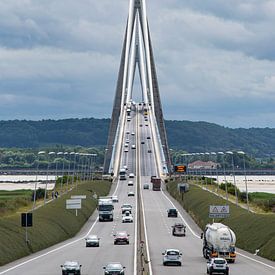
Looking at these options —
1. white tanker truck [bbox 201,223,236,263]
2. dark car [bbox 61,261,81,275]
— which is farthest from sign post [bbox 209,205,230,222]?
dark car [bbox 61,261,81,275]

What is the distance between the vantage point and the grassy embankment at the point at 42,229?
7804cm

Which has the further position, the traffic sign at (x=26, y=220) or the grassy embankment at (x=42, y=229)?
the traffic sign at (x=26, y=220)

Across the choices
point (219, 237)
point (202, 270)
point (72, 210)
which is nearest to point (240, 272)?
point (202, 270)

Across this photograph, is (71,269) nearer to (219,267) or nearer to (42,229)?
(219,267)

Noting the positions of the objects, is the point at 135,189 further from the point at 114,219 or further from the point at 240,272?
the point at 240,272

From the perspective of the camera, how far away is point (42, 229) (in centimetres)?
9538

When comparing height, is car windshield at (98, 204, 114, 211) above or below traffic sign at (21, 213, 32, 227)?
above

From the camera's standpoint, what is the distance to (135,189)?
18862 cm

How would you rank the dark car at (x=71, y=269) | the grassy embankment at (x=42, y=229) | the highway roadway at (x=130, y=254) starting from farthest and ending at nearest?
the grassy embankment at (x=42, y=229) < the highway roadway at (x=130, y=254) < the dark car at (x=71, y=269)

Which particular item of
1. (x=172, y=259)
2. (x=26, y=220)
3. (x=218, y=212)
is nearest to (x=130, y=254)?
(x=172, y=259)

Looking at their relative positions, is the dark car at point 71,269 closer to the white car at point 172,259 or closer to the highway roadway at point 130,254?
A: the highway roadway at point 130,254

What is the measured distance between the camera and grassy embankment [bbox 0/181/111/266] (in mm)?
78044

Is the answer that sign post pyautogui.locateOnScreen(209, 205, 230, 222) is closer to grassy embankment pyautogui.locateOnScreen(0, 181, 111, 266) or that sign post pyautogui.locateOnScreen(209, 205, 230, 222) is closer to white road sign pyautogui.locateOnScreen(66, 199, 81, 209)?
grassy embankment pyautogui.locateOnScreen(0, 181, 111, 266)

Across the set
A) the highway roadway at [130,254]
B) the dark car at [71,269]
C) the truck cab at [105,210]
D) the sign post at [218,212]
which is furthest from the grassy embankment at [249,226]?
Result: the dark car at [71,269]
